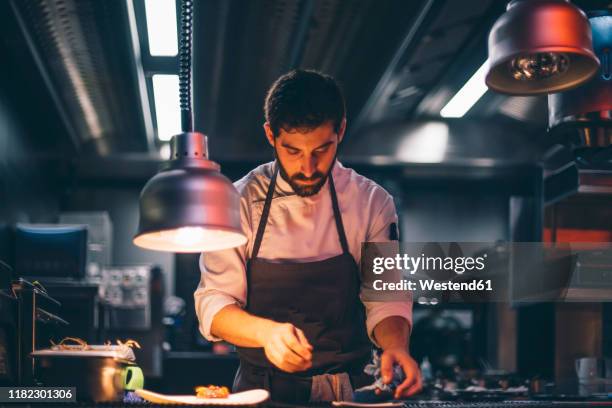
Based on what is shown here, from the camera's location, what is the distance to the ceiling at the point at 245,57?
4.20m

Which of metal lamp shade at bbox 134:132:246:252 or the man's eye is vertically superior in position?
the man's eye

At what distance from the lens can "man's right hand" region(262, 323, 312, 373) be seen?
5.53ft

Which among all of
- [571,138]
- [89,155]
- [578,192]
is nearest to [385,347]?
[571,138]

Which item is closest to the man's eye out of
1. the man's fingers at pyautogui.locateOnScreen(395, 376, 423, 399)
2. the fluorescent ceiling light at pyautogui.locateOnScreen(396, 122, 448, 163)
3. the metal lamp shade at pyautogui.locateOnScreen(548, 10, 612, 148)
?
the man's fingers at pyautogui.locateOnScreen(395, 376, 423, 399)

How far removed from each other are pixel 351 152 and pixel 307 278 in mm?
5431

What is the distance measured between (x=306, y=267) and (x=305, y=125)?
382 millimetres

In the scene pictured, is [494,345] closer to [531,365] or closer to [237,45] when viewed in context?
[531,365]

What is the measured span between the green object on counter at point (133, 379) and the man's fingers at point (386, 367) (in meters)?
0.57

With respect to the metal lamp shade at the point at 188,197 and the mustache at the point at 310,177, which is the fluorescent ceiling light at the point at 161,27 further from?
the metal lamp shade at the point at 188,197

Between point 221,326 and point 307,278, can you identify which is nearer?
point 221,326

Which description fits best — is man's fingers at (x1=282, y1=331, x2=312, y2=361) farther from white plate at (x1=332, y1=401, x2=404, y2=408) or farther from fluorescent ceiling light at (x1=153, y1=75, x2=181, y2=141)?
fluorescent ceiling light at (x1=153, y1=75, x2=181, y2=141)

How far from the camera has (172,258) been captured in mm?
8086

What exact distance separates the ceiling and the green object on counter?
2.11 m

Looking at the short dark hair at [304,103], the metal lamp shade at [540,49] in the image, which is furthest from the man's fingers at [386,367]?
the metal lamp shade at [540,49]
